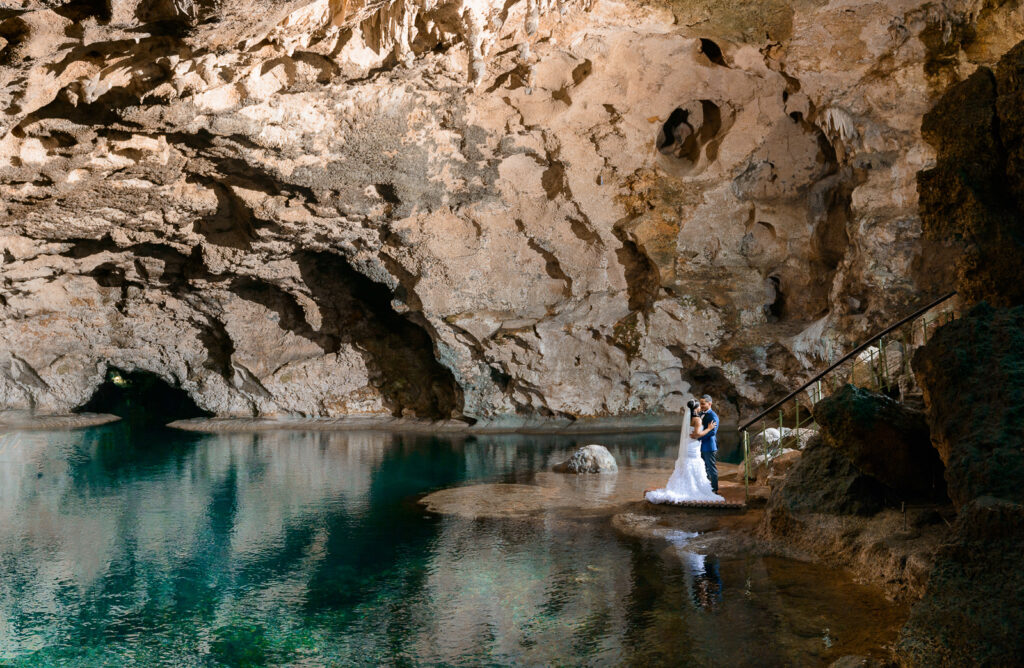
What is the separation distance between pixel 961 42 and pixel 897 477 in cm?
1033

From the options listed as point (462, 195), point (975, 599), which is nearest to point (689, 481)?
point (975, 599)

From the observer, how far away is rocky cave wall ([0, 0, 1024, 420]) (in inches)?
508

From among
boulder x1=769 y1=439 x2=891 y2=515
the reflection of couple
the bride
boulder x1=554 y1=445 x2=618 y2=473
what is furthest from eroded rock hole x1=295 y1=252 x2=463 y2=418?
the reflection of couple

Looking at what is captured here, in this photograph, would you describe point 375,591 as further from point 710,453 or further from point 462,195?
point 462,195

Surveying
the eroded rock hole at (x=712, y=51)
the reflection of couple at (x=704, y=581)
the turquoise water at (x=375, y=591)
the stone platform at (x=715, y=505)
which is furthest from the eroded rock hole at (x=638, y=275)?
the reflection of couple at (x=704, y=581)

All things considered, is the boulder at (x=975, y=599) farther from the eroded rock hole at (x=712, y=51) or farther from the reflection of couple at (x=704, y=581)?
the eroded rock hole at (x=712, y=51)

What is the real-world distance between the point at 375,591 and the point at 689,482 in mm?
4471

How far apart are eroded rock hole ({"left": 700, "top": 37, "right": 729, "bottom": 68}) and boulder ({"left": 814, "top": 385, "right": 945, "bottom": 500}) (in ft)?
34.6

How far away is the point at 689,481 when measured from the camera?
369 inches

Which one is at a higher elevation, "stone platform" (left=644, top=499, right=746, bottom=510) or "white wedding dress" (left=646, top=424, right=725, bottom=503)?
"white wedding dress" (left=646, top=424, right=725, bottom=503)

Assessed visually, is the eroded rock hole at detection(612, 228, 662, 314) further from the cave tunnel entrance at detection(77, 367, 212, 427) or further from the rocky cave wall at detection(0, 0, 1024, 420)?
the cave tunnel entrance at detection(77, 367, 212, 427)

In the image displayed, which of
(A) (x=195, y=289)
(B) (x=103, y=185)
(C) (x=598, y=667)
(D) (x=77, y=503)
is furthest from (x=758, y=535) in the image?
(A) (x=195, y=289)

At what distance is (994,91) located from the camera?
20.3ft

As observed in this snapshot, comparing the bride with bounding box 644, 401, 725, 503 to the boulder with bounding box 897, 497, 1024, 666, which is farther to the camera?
the bride with bounding box 644, 401, 725, 503
